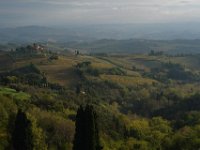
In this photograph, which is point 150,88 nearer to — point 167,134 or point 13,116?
point 167,134

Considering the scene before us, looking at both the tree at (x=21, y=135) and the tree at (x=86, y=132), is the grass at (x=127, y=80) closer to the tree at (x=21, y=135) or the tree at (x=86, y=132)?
the tree at (x=21, y=135)

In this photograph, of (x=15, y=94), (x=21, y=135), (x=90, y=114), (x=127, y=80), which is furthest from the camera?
(x=127, y=80)

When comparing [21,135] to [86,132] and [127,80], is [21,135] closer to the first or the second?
[86,132]

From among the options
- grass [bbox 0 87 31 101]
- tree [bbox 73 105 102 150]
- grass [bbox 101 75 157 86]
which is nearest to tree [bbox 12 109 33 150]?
tree [bbox 73 105 102 150]

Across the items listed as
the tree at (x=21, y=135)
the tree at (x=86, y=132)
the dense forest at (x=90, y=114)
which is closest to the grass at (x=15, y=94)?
the dense forest at (x=90, y=114)

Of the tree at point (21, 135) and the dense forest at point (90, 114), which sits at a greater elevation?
the tree at point (21, 135)

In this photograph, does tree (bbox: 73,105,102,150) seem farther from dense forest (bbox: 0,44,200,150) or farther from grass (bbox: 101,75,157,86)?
grass (bbox: 101,75,157,86)

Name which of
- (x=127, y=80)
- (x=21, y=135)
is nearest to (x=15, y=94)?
(x=21, y=135)

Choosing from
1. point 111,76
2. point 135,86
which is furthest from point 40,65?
point 135,86
